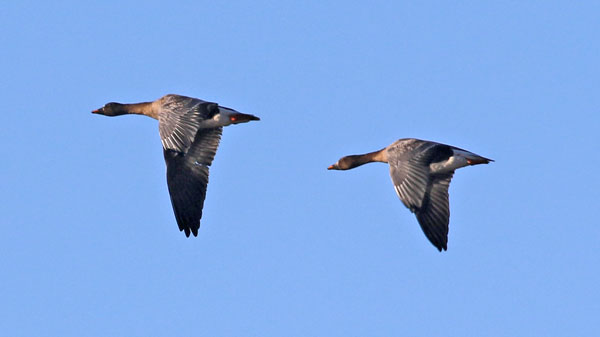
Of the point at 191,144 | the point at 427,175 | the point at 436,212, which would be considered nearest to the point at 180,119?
the point at 191,144

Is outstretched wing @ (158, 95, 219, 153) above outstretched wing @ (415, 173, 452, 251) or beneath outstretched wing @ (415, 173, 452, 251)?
above

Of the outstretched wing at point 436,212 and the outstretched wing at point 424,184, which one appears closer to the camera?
the outstretched wing at point 424,184

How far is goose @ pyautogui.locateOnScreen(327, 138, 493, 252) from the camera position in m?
31.7

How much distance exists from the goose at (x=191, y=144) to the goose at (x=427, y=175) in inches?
177

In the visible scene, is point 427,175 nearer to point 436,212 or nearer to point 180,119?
point 436,212

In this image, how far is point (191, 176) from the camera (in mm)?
35625

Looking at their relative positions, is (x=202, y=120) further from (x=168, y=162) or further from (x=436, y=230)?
(x=436, y=230)

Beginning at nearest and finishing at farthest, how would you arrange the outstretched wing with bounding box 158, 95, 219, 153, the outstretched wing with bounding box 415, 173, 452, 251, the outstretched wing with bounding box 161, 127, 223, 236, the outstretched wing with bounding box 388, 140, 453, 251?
the outstretched wing with bounding box 388, 140, 453, 251, the outstretched wing with bounding box 415, 173, 452, 251, the outstretched wing with bounding box 158, 95, 219, 153, the outstretched wing with bounding box 161, 127, 223, 236

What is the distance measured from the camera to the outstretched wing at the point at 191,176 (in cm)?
3491

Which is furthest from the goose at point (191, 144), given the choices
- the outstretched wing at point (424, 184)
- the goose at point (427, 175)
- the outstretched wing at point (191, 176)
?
the outstretched wing at point (424, 184)

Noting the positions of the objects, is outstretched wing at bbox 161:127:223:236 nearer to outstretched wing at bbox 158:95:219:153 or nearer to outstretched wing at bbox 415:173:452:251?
outstretched wing at bbox 158:95:219:153

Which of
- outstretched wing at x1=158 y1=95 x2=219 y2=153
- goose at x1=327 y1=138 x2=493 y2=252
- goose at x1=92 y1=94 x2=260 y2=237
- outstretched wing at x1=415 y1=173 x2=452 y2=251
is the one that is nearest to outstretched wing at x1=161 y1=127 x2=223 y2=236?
goose at x1=92 y1=94 x2=260 y2=237

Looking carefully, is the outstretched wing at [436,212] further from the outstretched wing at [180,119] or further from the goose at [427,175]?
the outstretched wing at [180,119]

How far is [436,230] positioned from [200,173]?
6.96 metres
